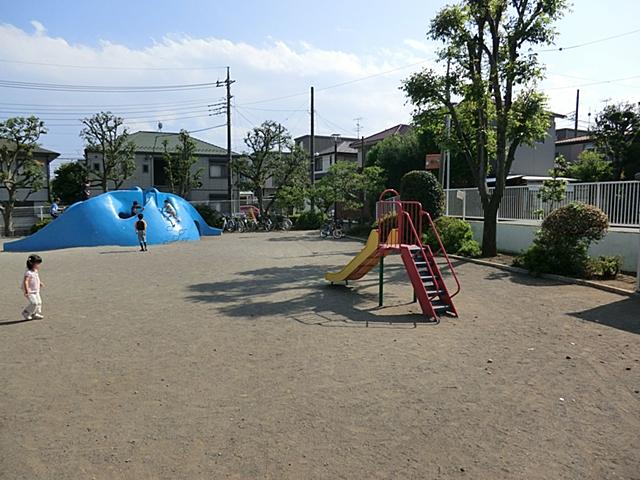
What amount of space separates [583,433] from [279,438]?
7.63 ft

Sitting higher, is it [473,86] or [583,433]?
[473,86]

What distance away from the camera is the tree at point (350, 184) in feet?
83.5

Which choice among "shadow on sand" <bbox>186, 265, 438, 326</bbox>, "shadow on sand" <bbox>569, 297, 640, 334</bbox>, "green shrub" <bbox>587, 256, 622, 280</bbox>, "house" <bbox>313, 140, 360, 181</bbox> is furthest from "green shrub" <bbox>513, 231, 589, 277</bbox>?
"house" <bbox>313, 140, 360, 181</bbox>

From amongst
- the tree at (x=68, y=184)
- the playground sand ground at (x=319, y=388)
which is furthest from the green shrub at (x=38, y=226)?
the playground sand ground at (x=319, y=388)

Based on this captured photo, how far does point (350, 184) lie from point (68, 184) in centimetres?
2514

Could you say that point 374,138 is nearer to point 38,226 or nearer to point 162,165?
point 162,165

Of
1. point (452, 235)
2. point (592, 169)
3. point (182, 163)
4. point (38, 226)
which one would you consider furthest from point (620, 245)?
point (38, 226)

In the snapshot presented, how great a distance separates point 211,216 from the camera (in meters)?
30.6

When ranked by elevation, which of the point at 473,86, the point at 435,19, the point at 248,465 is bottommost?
the point at 248,465

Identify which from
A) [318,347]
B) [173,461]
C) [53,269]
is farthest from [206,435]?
[53,269]

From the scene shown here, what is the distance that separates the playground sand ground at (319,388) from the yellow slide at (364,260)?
622mm

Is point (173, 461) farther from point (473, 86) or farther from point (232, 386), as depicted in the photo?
point (473, 86)

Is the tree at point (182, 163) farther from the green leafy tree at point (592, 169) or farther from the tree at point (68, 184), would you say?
the green leafy tree at point (592, 169)

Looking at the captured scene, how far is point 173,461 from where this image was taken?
3.44m
